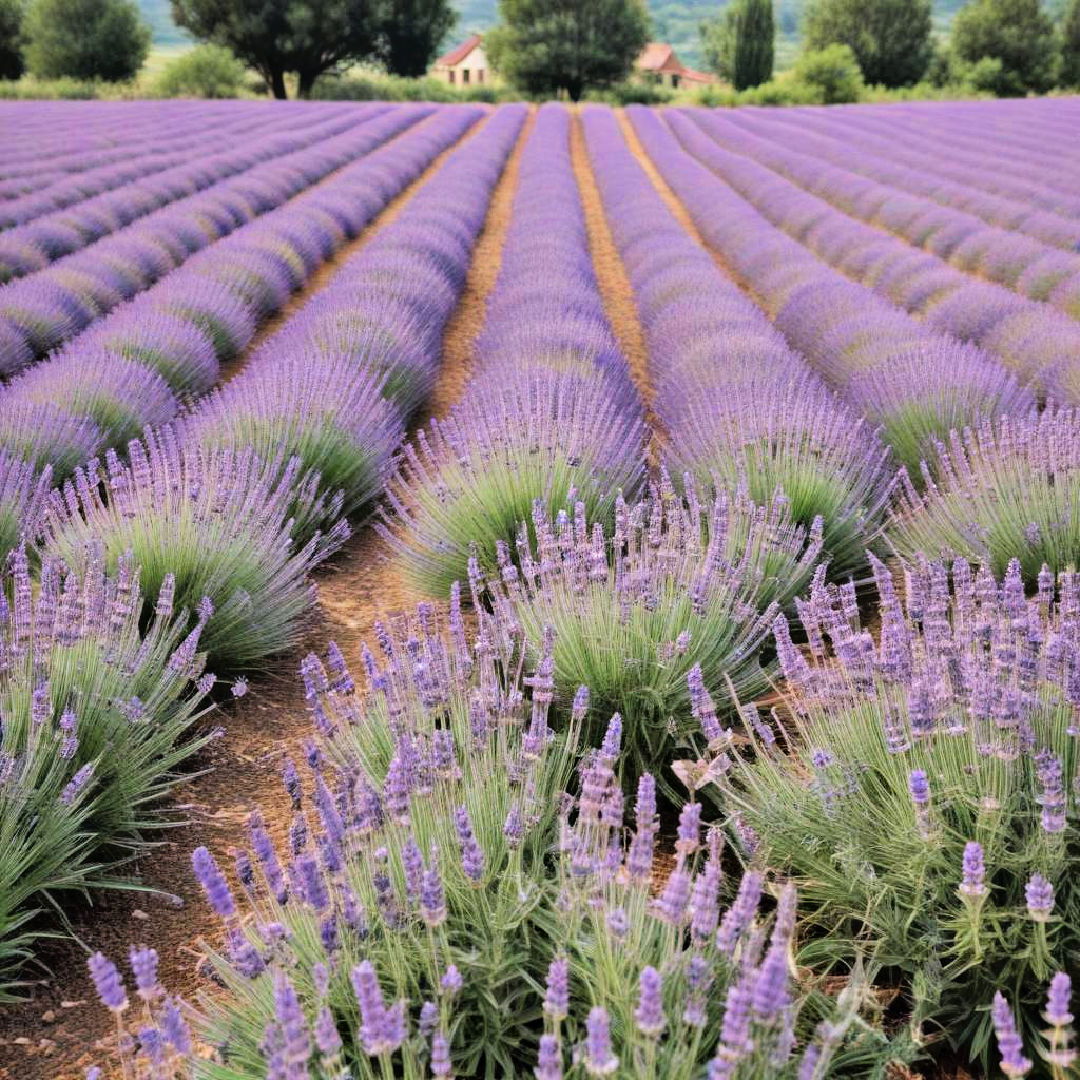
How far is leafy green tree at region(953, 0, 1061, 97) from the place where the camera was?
151ft

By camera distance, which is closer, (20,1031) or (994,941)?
(994,941)

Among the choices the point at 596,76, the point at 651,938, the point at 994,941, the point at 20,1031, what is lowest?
the point at 20,1031

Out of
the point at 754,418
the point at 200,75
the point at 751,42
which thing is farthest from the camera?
the point at 751,42

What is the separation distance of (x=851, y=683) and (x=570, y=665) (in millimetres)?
742

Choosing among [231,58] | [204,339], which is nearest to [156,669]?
[204,339]

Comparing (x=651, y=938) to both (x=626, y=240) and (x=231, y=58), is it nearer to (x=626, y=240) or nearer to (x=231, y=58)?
(x=626, y=240)

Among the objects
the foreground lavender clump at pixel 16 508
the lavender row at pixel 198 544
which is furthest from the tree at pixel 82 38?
the foreground lavender clump at pixel 16 508

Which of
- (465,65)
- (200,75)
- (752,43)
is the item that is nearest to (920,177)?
(200,75)

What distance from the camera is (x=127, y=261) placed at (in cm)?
867

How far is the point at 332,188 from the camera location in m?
13.4

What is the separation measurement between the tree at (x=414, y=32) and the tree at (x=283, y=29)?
263 cm

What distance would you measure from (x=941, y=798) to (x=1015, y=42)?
52353 mm

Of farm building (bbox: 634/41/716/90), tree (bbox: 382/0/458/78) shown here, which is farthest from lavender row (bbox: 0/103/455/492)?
farm building (bbox: 634/41/716/90)

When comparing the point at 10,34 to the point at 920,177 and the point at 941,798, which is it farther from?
the point at 941,798
